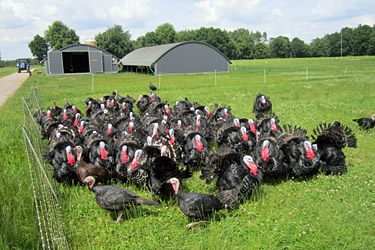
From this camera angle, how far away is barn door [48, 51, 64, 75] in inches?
1751

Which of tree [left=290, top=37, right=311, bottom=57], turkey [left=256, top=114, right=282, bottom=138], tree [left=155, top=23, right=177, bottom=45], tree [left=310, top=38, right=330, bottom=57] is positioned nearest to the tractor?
tree [left=155, top=23, right=177, bottom=45]

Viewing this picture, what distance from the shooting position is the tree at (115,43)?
8306cm

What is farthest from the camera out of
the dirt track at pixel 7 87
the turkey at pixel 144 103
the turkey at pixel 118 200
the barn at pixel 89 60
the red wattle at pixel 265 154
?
the barn at pixel 89 60

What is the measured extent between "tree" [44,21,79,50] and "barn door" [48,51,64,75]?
41622mm

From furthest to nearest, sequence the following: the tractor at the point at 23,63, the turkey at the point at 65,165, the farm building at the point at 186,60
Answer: the tractor at the point at 23,63 < the farm building at the point at 186,60 < the turkey at the point at 65,165

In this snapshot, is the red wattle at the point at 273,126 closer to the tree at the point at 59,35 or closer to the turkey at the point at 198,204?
the turkey at the point at 198,204

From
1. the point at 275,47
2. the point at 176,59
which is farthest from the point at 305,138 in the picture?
the point at 275,47

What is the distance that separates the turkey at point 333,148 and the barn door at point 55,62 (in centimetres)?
4494

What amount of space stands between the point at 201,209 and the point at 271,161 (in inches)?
85.8

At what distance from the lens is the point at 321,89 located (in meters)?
20.3

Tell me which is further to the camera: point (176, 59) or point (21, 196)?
point (176, 59)

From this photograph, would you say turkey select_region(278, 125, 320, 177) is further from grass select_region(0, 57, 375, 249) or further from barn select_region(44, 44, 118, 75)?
barn select_region(44, 44, 118, 75)

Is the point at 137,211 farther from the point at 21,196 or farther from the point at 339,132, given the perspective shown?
the point at 339,132

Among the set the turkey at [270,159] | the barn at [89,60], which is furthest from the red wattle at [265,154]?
the barn at [89,60]
